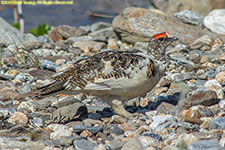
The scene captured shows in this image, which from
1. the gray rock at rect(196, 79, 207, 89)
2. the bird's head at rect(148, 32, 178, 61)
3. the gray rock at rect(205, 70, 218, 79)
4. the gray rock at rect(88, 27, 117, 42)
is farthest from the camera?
the gray rock at rect(88, 27, 117, 42)

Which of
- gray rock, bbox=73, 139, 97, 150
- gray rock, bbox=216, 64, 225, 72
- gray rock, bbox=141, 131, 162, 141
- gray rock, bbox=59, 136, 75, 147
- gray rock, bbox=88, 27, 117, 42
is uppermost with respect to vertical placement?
gray rock, bbox=216, 64, 225, 72

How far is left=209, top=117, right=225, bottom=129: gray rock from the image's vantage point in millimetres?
5107

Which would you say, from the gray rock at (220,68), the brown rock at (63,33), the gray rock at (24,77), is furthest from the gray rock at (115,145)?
the brown rock at (63,33)

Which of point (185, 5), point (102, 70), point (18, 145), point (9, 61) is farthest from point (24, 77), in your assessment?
point (185, 5)

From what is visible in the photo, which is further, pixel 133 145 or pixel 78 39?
pixel 78 39

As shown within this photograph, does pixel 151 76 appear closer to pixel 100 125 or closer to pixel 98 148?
pixel 100 125

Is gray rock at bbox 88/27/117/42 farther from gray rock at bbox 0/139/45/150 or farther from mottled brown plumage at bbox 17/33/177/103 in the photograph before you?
gray rock at bbox 0/139/45/150

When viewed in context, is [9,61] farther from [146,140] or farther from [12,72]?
[146,140]

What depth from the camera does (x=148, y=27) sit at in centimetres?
1004

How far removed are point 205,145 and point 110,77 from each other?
184 cm

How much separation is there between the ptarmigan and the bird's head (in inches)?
15.0

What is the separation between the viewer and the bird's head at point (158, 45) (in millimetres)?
6496

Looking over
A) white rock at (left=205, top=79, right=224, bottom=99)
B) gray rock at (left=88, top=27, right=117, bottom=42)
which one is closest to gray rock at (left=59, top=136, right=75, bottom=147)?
white rock at (left=205, top=79, right=224, bottom=99)

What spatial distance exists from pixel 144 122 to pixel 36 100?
83.0 inches
